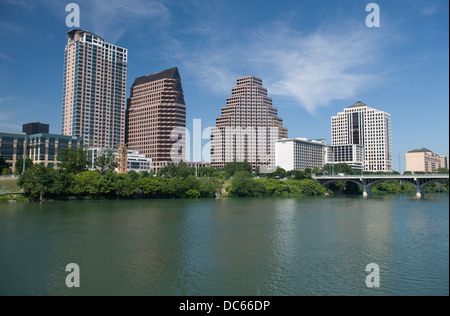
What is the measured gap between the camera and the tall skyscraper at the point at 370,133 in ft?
586

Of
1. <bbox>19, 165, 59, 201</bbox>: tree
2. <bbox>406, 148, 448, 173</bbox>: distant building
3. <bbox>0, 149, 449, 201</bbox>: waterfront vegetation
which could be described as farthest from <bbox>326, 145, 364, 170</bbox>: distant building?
<bbox>406, 148, 448, 173</bbox>: distant building

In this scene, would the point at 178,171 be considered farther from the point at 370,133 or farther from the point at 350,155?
the point at 370,133

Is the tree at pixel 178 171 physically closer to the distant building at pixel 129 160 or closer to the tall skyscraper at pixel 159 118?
the distant building at pixel 129 160

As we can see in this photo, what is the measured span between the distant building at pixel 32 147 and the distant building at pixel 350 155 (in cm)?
13581

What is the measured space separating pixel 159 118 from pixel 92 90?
31003mm

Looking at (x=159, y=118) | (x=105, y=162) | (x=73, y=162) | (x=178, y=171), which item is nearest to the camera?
(x=73, y=162)

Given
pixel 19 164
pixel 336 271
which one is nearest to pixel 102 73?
pixel 19 164

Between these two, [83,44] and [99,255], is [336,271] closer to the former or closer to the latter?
[99,255]

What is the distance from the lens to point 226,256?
2441 centimetres

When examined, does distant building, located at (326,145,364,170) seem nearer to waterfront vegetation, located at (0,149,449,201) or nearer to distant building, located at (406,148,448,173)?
waterfront vegetation, located at (0,149,449,201)

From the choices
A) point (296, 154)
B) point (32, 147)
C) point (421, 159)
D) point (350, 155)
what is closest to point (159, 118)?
point (32, 147)

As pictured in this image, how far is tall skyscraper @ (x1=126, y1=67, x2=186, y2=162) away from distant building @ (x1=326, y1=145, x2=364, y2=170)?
289ft

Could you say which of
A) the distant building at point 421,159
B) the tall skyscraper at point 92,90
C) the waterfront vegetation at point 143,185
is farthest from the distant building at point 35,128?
the distant building at point 421,159

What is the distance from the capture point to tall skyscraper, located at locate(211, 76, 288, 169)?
170 m
